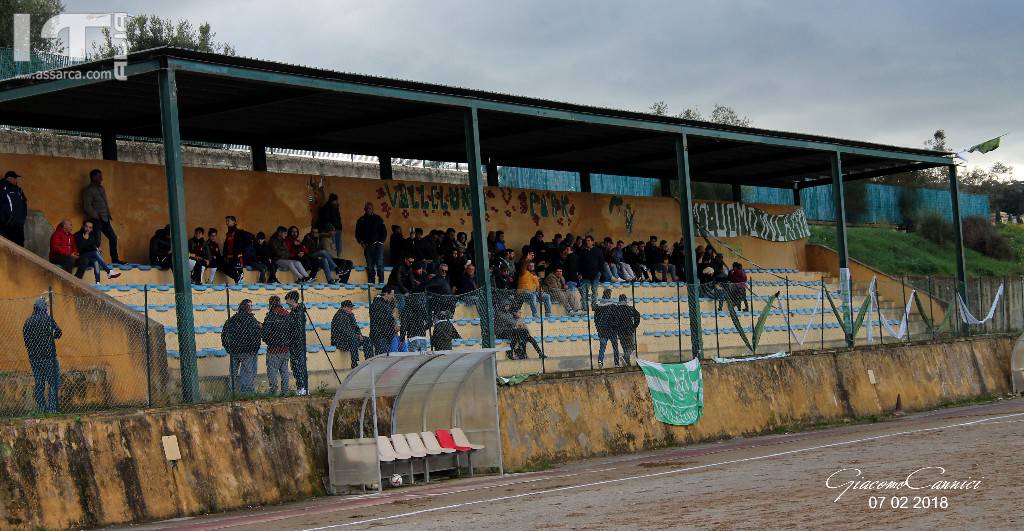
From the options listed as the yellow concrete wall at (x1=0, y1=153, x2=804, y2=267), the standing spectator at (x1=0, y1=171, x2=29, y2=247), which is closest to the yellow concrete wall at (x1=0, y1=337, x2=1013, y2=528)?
the standing spectator at (x1=0, y1=171, x2=29, y2=247)

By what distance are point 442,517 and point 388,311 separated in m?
6.24

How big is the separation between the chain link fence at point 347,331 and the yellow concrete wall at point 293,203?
3702 millimetres

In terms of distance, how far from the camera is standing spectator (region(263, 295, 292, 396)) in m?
18.7

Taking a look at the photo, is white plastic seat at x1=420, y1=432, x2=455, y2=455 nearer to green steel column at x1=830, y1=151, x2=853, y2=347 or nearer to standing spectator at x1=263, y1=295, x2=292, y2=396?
standing spectator at x1=263, y1=295, x2=292, y2=396

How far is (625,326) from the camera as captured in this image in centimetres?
2434

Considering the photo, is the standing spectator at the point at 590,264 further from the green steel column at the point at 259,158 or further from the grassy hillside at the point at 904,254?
the grassy hillside at the point at 904,254

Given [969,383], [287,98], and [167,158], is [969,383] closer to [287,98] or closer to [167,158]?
[287,98]

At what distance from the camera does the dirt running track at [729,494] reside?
12.6 m

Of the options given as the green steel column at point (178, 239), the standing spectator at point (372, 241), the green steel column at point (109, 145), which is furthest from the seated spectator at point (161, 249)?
the green steel column at point (178, 239)

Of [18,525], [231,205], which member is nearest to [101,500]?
[18,525]

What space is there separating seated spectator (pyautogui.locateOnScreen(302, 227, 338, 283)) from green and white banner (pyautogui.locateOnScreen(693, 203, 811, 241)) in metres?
15.1

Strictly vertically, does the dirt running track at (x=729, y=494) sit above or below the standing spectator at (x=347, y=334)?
below

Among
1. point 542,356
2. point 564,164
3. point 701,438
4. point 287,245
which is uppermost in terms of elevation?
point 564,164

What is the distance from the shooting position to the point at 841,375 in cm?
2900
